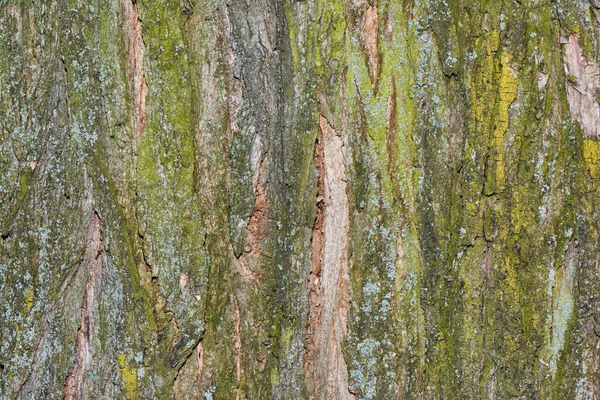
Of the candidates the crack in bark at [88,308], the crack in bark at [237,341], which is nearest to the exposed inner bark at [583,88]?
the crack in bark at [237,341]

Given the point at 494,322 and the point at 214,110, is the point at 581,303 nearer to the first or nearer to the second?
the point at 494,322

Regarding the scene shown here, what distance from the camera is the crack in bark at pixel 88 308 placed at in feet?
4.91

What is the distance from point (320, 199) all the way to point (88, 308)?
0.69 meters

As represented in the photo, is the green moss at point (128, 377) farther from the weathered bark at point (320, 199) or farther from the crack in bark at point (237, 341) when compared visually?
the crack in bark at point (237, 341)

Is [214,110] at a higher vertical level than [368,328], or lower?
higher

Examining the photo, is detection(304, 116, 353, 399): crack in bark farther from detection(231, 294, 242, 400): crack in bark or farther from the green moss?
the green moss

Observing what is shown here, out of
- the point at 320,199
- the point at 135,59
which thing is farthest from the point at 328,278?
the point at 135,59

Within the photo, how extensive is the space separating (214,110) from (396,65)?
Result: 1.61 ft

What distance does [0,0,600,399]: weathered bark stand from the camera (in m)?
1.46

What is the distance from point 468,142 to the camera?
1.48 metres

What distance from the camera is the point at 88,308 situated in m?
1.51

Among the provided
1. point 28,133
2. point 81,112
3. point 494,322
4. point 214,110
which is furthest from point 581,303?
point 28,133


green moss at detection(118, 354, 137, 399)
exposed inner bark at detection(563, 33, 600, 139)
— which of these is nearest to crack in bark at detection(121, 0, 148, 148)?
green moss at detection(118, 354, 137, 399)

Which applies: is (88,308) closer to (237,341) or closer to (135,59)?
(237,341)
